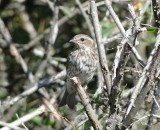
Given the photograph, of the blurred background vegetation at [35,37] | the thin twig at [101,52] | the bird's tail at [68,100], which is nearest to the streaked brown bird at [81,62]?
the bird's tail at [68,100]

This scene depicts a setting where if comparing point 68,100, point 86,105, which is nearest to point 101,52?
point 86,105

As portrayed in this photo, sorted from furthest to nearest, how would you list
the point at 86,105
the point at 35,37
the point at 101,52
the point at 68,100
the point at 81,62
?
the point at 35,37, the point at 81,62, the point at 68,100, the point at 101,52, the point at 86,105

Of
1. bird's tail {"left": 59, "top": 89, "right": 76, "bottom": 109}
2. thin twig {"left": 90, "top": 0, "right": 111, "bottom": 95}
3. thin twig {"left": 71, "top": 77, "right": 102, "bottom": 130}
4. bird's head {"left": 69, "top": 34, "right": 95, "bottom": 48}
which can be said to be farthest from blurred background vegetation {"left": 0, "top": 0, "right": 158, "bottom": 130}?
thin twig {"left": 71, "top": 77, "right": 102, "bottom": 130}

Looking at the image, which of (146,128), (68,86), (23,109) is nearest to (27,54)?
(23,109)

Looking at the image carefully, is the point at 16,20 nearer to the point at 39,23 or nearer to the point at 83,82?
the point at 39,23

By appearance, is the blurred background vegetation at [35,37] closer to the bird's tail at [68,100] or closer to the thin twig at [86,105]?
the bird's tail at [68,100]

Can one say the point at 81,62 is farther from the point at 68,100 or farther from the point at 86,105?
the point at 86,105

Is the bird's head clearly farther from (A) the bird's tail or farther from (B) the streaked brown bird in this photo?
(A) the bird's tail

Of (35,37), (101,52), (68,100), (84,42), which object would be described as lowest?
(68,100)
